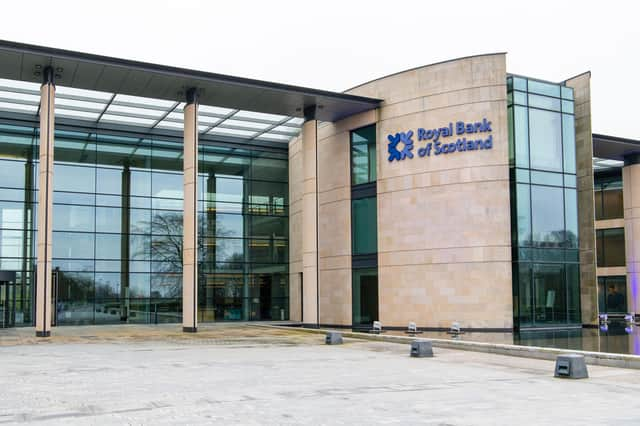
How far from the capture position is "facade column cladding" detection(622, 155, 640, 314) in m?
44.1

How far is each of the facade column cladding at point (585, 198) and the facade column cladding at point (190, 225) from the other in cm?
1923

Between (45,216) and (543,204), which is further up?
(543,204)

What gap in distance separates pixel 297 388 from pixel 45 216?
1881 centimetres

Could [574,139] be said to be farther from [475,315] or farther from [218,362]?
[218,362]

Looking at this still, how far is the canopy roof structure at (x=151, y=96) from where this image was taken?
94.6 feet

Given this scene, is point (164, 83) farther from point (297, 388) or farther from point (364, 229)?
point (297, 388)

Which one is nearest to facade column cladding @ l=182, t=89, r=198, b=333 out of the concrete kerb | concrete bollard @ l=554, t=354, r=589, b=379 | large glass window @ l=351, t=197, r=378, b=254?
large glass window @ l=351, t=197, r=378, b=254

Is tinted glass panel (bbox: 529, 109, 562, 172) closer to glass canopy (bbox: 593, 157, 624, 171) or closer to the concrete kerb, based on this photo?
the concrete kerb

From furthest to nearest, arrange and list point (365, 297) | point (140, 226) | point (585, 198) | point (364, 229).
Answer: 1. point (140, 226)
2. point (585, 198)
3. point (364, 229)
4. point (365, 297)

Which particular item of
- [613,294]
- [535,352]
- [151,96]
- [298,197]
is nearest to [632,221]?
[613,294]

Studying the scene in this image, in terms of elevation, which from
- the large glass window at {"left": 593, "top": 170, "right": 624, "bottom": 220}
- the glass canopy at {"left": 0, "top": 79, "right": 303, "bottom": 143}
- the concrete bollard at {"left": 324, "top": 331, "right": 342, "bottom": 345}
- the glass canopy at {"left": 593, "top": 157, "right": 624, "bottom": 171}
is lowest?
the concrete bollard at {"left": 324, "top": 331, "right": 342, "bottom": 345}

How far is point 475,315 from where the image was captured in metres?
30.7

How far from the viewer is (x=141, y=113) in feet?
122

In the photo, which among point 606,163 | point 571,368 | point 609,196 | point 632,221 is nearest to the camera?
point 571,368
